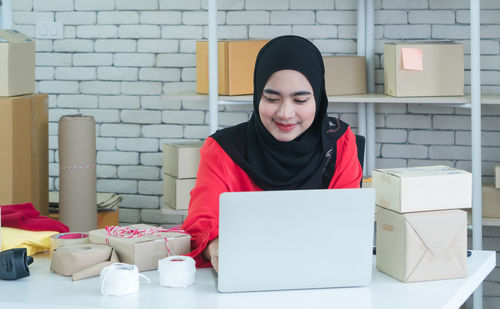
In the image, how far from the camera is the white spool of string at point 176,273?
5.36 feet

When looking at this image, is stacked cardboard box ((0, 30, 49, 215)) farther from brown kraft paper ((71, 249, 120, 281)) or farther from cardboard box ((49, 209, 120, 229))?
brown kraft paper ((71, 249, 120, 281))

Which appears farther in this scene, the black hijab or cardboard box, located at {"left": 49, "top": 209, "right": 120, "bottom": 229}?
cardboard box, located at {"left": 49, "top": 209, "right": 120, "bottom": 229}

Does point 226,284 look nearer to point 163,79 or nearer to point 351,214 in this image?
point 351,214

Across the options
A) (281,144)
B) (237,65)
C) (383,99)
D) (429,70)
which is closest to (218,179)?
Result: (281,144)

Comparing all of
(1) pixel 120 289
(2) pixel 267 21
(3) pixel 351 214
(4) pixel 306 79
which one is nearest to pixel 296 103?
(4) pixel 306 79

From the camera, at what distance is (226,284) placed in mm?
1581

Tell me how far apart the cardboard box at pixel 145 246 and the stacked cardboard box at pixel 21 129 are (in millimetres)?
1304

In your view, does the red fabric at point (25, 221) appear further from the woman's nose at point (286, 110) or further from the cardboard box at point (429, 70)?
the cardboard box at point (429, 70)

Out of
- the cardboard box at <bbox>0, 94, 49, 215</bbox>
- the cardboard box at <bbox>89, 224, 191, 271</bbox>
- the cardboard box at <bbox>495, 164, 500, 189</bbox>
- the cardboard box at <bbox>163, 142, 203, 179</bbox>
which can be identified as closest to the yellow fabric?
the cardboard box at <bbox>89, 224, 191, 271</bbox>

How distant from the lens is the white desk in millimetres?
1518

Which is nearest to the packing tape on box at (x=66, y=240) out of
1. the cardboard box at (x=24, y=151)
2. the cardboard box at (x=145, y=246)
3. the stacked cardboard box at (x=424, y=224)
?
the cardboard box at (x=145, y=246)

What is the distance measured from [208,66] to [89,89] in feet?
2.88

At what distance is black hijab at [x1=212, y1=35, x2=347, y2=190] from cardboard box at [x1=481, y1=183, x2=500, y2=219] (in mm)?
1330

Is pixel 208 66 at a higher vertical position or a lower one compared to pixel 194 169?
higher
